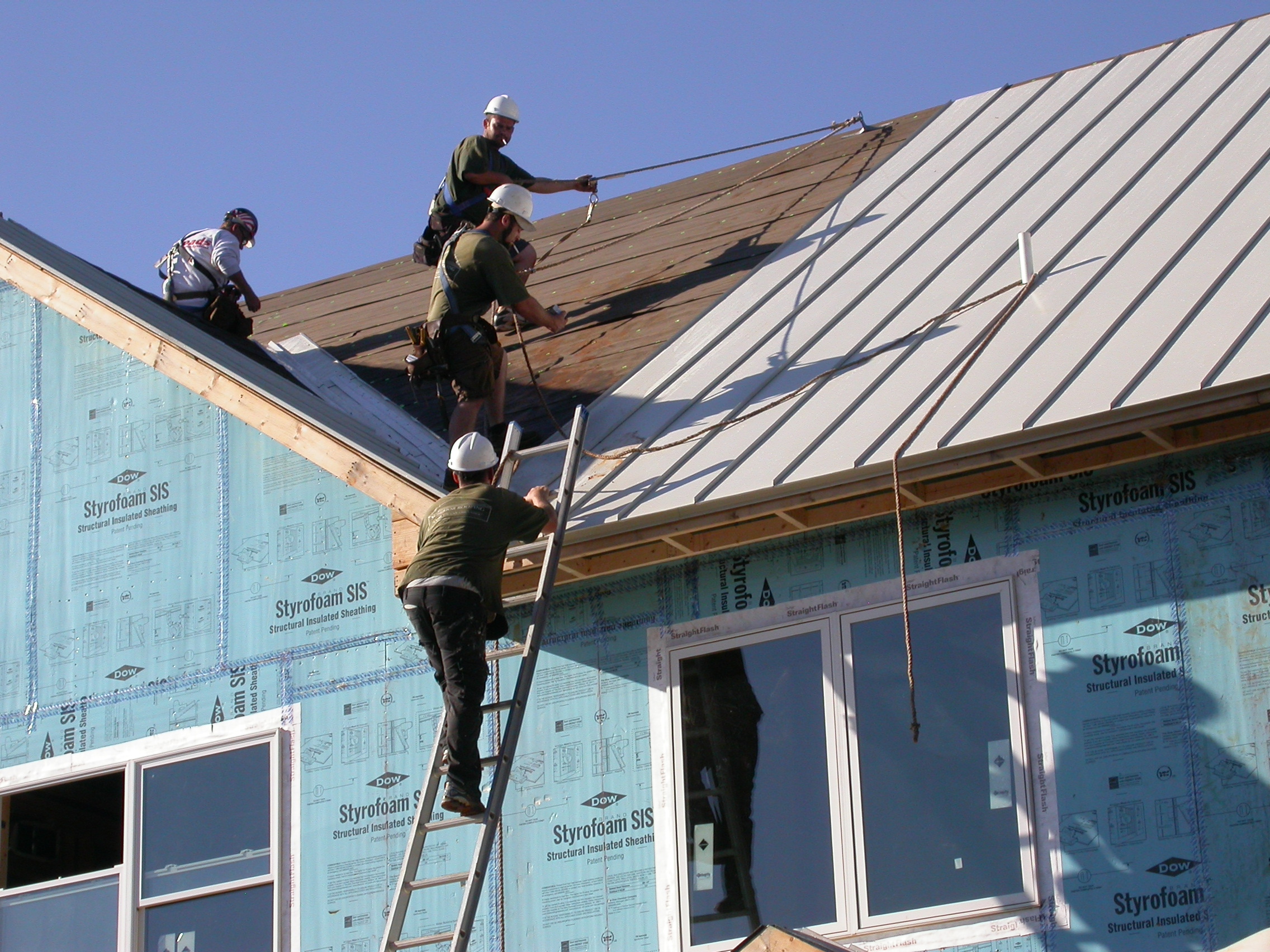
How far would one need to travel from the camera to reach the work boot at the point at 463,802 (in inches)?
306

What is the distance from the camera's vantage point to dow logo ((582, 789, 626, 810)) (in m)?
8.58

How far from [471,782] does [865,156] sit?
6.07 metres

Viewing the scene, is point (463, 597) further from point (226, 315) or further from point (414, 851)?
point (226, 315)

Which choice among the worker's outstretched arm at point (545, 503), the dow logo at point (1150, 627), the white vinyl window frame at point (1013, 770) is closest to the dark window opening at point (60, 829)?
the worker's outstretched arm at point (545, 503)

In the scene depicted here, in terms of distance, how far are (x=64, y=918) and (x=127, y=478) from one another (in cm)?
244

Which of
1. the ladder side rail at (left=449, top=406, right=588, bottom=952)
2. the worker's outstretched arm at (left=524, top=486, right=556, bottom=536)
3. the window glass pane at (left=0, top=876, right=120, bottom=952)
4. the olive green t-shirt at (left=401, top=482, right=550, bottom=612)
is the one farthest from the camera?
the window glass pane at (left=0, top=876, right=120, bottom=952)

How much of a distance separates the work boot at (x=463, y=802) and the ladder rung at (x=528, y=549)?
3.98 ft

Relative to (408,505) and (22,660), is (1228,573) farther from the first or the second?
(22,660)

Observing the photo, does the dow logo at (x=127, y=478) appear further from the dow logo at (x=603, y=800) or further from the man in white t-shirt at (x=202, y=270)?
the dow logo at (x=603, y=800)

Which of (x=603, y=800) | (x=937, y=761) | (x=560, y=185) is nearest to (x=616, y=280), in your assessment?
(x=560, y=185)

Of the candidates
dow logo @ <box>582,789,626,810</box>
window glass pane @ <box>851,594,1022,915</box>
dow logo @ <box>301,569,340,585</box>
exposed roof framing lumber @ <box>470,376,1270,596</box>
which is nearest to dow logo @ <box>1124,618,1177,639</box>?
window glass pane @ <box>851,594,1022,915</box>

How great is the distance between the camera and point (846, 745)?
320 inches

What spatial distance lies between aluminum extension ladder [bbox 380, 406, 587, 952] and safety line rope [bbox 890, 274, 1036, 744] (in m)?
1.54

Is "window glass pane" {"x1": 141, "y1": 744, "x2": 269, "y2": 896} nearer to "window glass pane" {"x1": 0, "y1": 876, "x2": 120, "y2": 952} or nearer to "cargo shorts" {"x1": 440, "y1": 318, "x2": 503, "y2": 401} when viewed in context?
"window glass pane" {"x1": 0, "y1": 876, "x2": 120, "y2": 952}
